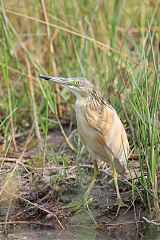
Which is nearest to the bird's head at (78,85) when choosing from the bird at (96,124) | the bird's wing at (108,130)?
the bird at (96,124)

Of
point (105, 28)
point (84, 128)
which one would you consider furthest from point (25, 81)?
point (84, 128)

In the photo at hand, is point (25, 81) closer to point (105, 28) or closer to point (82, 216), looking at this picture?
point (105, 28)

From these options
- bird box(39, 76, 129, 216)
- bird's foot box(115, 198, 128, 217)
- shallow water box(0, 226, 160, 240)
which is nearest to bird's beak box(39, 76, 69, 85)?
bird box(39, 76, 129, 216)

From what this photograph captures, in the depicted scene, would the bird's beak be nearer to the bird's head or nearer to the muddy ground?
the bird's head

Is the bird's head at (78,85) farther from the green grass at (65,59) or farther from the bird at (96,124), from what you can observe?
the green grass at (65,59)

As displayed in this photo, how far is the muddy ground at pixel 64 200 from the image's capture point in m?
4.62

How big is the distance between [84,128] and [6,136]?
1.04 meters

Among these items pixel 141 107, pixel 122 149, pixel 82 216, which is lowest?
pixel 82 216

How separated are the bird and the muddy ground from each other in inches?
4.5

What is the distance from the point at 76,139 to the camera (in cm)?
588

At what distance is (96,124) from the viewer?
4711mm

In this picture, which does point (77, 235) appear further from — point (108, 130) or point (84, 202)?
point (108, 130)

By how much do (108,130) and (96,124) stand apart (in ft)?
0.29

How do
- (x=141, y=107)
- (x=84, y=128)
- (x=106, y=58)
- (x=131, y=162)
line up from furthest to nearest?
(x=106, y=58) < (x=131, y=162) < (x=84, y=128) < (x=141, y=107)
